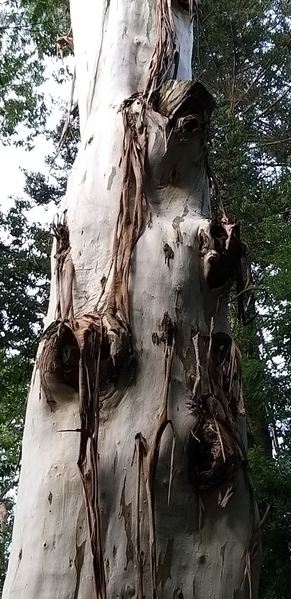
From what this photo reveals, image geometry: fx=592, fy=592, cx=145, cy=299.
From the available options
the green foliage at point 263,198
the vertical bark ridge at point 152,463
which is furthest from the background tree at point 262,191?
the vertical bark ridge at point 152,463

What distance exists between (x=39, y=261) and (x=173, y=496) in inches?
207

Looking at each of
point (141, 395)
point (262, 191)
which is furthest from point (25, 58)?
point (141, 395)

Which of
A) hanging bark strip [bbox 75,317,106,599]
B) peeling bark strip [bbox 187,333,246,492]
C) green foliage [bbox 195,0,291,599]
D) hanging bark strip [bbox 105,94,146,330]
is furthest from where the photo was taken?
green foliage [bbox 195,0,291,599]

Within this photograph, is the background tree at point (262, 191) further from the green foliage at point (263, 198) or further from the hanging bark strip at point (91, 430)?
the hanging bark strip at point (91, 430)

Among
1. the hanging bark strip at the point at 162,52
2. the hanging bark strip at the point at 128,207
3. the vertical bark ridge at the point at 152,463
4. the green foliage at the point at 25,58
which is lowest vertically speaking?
the vertical bark ridge at the point at 152,463

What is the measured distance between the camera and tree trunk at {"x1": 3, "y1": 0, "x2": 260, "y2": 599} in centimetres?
102

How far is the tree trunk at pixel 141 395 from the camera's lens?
102 cm

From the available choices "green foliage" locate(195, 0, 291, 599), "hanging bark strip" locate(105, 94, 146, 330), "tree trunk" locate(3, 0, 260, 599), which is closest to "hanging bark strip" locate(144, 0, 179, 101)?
"hanging bark strip" locate(105, 94, 146, 330)

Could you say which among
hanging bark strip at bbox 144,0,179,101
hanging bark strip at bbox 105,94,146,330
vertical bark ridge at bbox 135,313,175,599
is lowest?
vertical bark ridge at bbox 135,313,175,599

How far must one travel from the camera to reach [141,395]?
118 centimetres

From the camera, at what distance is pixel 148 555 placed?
1.01 metres

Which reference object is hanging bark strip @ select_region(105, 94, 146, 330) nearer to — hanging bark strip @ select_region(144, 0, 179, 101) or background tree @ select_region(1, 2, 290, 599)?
hanging bark strip @ select_region(144, 0, 179, 101)

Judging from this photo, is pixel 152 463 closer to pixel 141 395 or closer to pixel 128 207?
pixel 141 395

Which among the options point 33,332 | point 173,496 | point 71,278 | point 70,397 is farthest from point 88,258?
point 33,332
